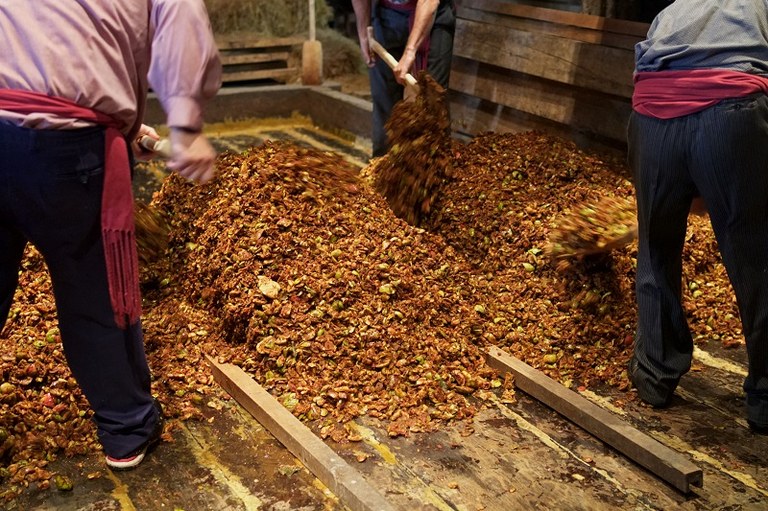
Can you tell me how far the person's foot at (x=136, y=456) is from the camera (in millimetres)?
2934

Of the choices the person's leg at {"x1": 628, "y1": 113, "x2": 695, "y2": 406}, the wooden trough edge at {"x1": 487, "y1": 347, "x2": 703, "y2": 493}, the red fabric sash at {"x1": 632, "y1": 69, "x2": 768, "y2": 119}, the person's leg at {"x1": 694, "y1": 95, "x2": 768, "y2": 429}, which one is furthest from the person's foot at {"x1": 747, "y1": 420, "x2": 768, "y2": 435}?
the red fabric sash at {"x1": 632, "y1": 69, "x2": 768, "y2": 119}

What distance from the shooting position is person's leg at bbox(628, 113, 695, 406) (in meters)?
3.12

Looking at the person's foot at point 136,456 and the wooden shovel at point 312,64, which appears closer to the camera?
the person's foot at point 136,456

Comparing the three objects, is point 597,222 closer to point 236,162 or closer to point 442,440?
point 442,440

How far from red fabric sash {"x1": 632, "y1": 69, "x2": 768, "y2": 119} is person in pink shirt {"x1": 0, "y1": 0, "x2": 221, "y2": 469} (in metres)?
1.54

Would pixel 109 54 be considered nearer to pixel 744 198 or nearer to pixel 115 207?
pixel 115 207

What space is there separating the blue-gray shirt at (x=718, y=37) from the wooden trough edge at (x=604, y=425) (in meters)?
1.26

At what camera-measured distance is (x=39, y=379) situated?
3.22 m

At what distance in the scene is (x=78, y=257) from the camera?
2.65 metres

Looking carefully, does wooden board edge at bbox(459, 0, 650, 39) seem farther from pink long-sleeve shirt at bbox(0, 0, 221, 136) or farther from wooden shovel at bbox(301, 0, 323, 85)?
pink long-sleeve shirt at bbox(0, 0, 221, 136)

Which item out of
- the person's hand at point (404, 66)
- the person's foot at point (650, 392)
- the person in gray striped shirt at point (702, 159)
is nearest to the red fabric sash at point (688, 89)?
the person in gray striped shirt at point (702, 159)

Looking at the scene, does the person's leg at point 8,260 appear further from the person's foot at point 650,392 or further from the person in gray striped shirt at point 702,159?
the person's foot at point 650,392

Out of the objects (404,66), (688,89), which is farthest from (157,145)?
(404,66)

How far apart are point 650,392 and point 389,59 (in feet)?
7.96
